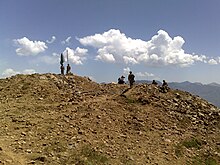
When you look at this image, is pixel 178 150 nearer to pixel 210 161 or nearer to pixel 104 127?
pixel 210 161

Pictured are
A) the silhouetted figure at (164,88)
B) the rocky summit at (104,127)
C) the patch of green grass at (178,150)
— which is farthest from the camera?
the silhouetted figure at (164,88)

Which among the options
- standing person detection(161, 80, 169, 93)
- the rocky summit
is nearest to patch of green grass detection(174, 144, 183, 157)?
the rocky summit

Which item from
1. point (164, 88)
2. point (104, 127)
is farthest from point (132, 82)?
point (104, 127)

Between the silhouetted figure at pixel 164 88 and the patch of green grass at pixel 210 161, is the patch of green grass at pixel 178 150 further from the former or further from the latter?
the silhouetted figure at pixel 164 88

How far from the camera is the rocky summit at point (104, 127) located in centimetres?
1850

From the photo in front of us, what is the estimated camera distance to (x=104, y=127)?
2197 centimetres

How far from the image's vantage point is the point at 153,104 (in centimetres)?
2642

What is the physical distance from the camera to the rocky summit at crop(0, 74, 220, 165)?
60.7 ft

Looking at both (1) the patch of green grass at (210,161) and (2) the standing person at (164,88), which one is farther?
(2) the standing person at (164,88)

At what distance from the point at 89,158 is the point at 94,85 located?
61.2ft

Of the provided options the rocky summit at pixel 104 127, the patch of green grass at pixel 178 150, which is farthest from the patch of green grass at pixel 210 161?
the patch of green grass at pixel 178 150

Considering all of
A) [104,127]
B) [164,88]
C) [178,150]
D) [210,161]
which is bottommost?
[210,161]

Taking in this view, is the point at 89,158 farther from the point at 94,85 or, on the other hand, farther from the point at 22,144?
the point at 94,85

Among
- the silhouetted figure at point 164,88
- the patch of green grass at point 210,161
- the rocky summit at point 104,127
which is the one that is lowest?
the patch of green grass at point 210,161
